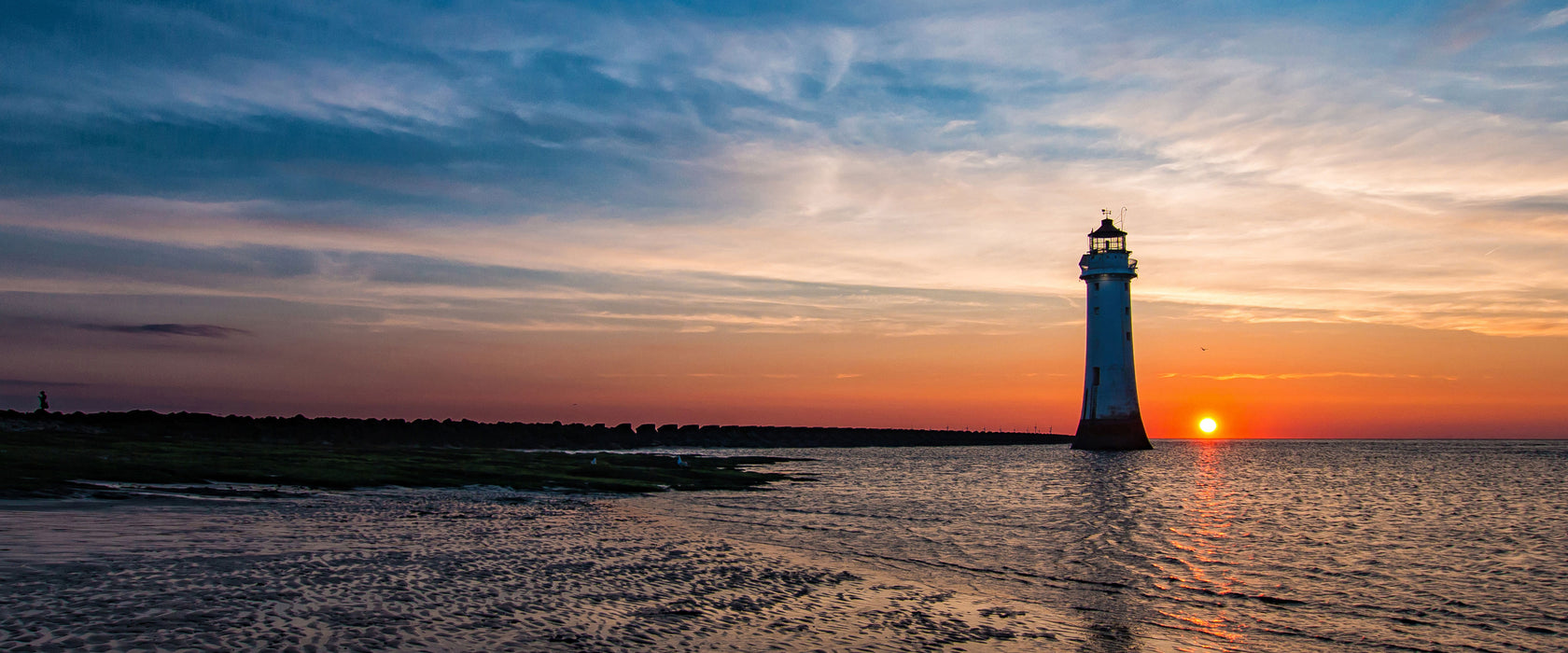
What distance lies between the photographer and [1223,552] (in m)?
27.4

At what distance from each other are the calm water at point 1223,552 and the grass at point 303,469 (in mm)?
5934

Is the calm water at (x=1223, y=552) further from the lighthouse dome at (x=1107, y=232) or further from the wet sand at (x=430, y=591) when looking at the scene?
the lighthouse dome at (x=1107, y=232)

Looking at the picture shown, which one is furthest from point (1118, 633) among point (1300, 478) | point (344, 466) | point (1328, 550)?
point (1300, 478)

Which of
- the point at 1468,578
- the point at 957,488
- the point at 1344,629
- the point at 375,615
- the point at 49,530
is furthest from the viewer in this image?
the point at 957,488

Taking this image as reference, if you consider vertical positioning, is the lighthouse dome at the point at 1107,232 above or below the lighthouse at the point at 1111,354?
above

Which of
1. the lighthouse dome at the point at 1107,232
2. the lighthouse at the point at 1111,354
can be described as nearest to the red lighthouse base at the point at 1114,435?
the lighthouse at the point at 1111,354

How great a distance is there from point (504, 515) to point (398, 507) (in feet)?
12.5

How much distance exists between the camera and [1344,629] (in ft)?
55.0

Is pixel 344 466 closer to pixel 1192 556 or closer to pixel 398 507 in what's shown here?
pixel 398 507

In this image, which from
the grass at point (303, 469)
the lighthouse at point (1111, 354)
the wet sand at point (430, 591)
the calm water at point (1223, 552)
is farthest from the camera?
the lighthouse at point (1111, 354)

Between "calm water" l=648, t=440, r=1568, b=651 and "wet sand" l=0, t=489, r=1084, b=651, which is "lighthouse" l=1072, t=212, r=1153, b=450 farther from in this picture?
"wet sand" l=0, t=489, r=1084, b=651

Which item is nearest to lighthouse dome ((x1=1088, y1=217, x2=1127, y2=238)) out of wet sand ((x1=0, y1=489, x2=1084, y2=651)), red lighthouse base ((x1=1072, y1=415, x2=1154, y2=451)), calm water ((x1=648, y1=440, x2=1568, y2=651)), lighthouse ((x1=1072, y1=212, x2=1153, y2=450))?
lighthouse ((x1=1072, y1=212, x2=1153, y2=450))

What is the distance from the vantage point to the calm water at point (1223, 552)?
1694cm

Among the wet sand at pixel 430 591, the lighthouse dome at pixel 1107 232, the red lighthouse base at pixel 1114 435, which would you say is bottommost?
the wet sand at pixel 430 591
